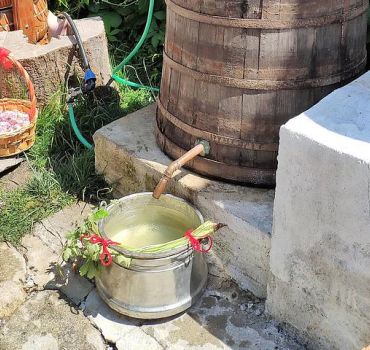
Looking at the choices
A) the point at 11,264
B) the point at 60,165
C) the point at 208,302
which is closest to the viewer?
the point at 208,302

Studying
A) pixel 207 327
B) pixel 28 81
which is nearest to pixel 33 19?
pixel 28 81

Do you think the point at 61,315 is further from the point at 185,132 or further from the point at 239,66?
the point at 239,66

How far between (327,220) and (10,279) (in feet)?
5.56

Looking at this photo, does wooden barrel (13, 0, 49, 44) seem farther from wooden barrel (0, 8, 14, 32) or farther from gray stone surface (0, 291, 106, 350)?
gray stone surface (0, 291, 106, 350)

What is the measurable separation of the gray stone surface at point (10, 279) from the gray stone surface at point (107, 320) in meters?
0.35

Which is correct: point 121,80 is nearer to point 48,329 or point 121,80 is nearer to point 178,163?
point 178,163

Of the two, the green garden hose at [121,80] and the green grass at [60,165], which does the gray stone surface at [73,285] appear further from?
the green garden hose at [121,80]

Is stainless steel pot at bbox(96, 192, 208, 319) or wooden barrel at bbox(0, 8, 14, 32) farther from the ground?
wooden barrel at bbox(0, 8, 14, 32)

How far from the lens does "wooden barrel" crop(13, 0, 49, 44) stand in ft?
14.9

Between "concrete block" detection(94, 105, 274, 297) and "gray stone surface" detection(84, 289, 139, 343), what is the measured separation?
559 millimetres

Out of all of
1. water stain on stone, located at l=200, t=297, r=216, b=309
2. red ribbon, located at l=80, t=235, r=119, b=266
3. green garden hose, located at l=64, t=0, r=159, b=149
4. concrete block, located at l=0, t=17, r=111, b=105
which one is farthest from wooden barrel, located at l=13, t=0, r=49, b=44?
water stain on stone, located at l=200, t=297, r=216, b=309

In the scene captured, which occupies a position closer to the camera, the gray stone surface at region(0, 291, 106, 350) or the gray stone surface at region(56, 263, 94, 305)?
the gray stone surface at region(0, 291, 106, 350)

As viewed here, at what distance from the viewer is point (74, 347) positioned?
296 cm

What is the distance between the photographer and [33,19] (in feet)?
15.0
